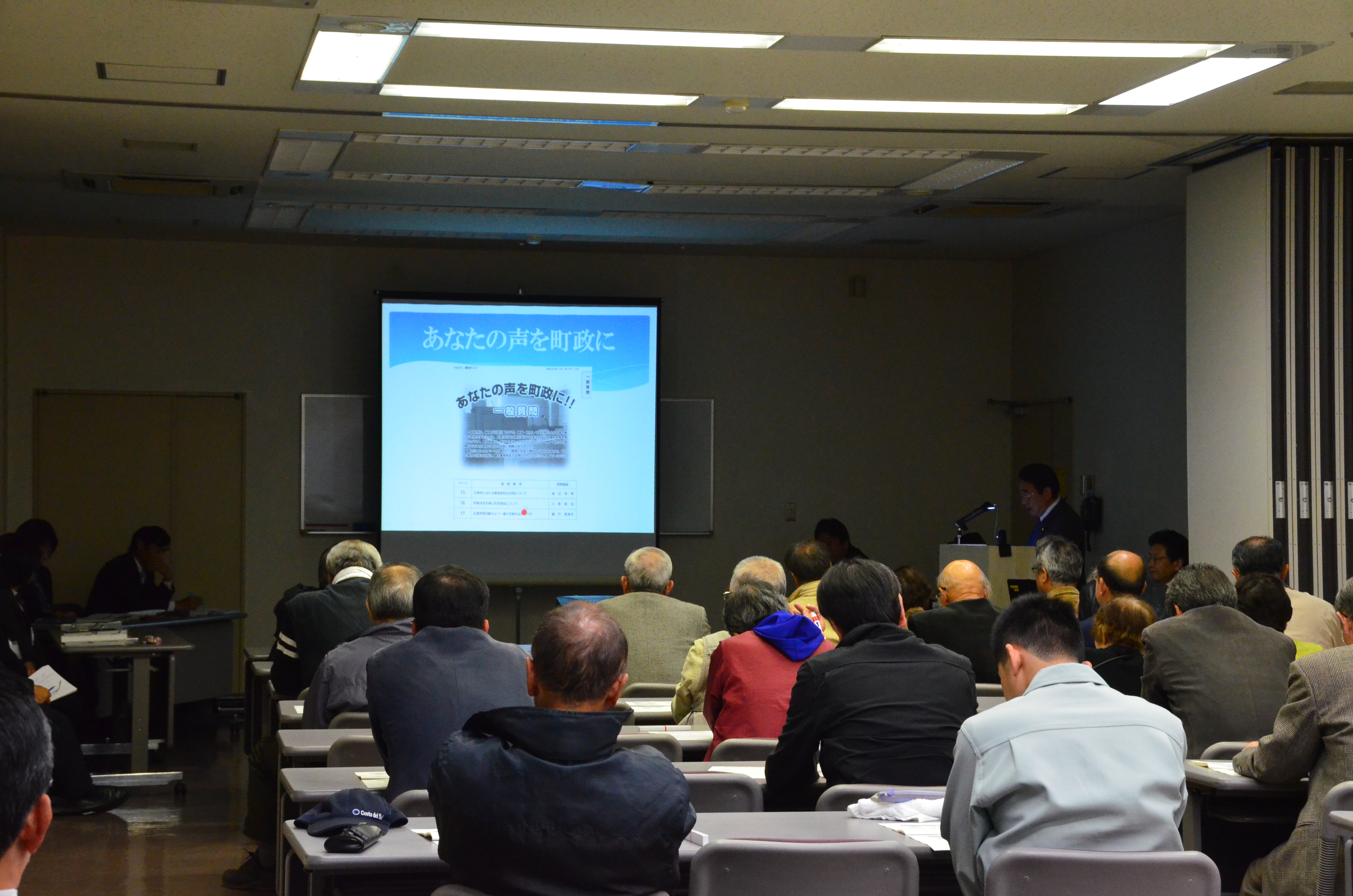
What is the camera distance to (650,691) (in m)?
5.28

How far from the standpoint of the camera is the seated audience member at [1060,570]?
20.2 feet

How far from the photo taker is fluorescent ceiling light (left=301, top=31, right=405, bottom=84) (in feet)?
16.7

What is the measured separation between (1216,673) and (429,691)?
2.38 meters

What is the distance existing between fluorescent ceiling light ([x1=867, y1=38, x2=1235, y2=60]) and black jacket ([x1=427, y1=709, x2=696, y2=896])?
136 inches

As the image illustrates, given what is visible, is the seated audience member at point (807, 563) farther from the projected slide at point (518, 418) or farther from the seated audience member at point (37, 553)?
the seated audience member at point (37, 553)

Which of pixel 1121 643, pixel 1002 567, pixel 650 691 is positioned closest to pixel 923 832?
pixel 1121 643

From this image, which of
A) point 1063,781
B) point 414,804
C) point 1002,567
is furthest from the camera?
point 1002,567

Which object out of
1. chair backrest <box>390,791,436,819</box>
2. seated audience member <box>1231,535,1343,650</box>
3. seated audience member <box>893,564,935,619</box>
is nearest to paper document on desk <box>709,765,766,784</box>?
chair backrest <box>390,791,436,819</box>

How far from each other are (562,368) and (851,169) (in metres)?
3.40

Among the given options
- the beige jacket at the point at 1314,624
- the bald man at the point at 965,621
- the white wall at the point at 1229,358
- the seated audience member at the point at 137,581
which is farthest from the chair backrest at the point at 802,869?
the seated audience member at the point at 137,581

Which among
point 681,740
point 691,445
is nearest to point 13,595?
point 681,740

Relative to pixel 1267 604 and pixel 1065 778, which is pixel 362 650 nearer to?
pixel 1065 778

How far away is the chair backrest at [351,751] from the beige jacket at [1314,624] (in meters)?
3.35

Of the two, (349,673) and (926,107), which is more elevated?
(926,107)
